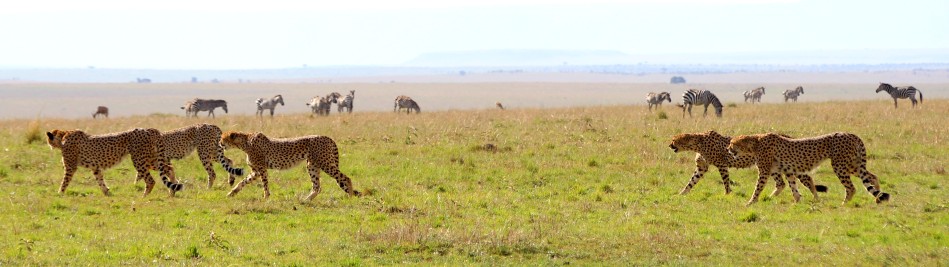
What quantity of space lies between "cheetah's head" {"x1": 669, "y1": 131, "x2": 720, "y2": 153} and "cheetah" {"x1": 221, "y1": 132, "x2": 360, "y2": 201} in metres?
4.64

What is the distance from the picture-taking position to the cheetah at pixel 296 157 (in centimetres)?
1530

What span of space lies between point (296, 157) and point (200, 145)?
251cm

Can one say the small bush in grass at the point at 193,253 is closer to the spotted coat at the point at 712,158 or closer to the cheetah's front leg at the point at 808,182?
the spotted coat at the point at 712,158

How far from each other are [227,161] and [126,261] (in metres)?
6.36

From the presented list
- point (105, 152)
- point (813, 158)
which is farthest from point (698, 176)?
point (105, 152)

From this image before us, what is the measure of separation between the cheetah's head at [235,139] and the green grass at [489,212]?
0.70m

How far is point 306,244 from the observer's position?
11.7 m

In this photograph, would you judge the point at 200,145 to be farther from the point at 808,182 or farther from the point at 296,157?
the point at 808,182

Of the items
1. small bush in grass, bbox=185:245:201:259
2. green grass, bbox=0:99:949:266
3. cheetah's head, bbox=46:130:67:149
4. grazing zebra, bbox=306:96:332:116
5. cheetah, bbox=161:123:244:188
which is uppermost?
cheetah's head, bbox=46:130:67:149

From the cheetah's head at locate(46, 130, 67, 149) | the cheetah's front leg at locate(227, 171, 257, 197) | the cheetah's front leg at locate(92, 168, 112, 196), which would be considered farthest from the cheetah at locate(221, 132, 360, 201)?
the cheetah's head at locate(46, 130, 67, 149)

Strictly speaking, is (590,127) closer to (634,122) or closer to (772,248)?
(634,122)

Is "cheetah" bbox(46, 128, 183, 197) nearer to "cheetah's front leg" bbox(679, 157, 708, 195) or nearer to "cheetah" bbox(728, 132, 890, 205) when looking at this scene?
"cheetah's front leg" bbox(679, 157, 708, 195)

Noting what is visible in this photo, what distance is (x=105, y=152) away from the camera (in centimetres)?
1569

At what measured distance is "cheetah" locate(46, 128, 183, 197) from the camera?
51.4ft
